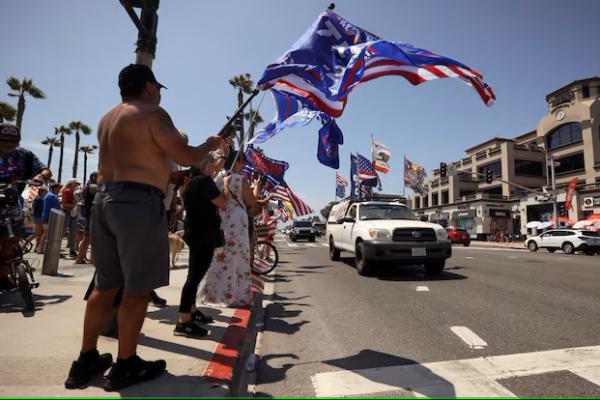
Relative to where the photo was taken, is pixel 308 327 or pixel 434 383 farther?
pixel 308 327

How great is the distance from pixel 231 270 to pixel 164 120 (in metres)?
2.92

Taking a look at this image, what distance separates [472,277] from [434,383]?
640cm

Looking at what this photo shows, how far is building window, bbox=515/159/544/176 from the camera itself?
47.9 m

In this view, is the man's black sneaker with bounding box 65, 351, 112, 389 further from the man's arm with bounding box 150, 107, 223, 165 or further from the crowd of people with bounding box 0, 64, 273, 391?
the man's arm with bounding box 150, 107, 223, 165

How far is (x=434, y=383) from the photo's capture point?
8.48 feet

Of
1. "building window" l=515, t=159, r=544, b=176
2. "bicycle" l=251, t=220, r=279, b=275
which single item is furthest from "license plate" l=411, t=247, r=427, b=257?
"building window" l=515, t=159, r=544, b=176

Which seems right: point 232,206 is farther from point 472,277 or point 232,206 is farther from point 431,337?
point 472,277

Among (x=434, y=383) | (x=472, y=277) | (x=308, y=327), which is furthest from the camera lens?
(x=472, y=277)

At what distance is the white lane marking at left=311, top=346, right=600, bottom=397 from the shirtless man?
1.34 meters

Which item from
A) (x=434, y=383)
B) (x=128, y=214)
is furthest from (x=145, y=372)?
(x=434, y=383)

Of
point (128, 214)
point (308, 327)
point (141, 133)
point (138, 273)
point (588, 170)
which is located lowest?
point (308, 327)

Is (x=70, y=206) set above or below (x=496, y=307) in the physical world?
above

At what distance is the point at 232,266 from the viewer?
16.1 ft

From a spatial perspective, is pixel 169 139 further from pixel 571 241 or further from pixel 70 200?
pixel 571 241
